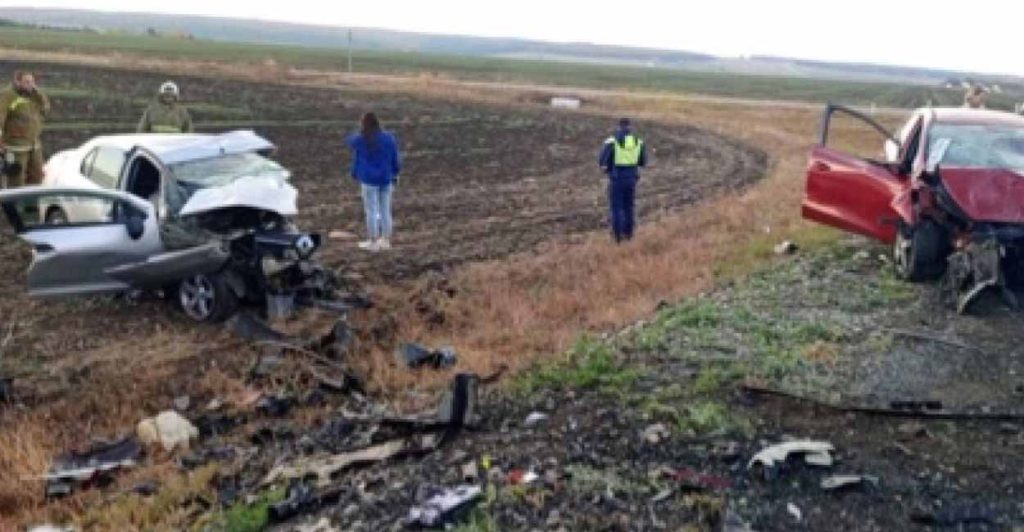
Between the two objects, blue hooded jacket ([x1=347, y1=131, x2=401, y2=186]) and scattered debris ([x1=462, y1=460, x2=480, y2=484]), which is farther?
blue hooded jacket ([x1=347, y1=131, x2=401, y2=186])

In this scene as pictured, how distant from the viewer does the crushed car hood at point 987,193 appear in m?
9.56

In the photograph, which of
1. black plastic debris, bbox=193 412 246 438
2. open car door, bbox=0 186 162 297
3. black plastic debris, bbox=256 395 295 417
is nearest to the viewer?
black plastic debris, bbox=193 412 246 438

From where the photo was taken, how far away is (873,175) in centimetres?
1119

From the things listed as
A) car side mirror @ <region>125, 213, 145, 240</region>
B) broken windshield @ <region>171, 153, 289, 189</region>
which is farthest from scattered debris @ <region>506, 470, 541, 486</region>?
broken windshield @ <region>171, 153, 289, 189</region>

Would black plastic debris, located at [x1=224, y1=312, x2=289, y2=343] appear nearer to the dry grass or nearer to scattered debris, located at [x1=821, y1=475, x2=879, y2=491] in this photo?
the dry grass

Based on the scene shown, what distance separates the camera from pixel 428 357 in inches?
335

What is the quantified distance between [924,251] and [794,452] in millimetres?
4879

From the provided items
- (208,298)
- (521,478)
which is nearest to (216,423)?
(208,298)

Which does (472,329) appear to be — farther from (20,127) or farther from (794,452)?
(20,127)

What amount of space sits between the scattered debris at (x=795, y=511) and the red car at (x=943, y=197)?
440 cm

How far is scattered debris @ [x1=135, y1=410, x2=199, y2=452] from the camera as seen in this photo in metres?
7.04

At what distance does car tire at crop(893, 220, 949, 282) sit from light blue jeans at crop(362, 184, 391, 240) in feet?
19.1

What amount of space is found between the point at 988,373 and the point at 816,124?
38.9 meters

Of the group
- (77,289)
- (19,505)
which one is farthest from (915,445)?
(77,289)
